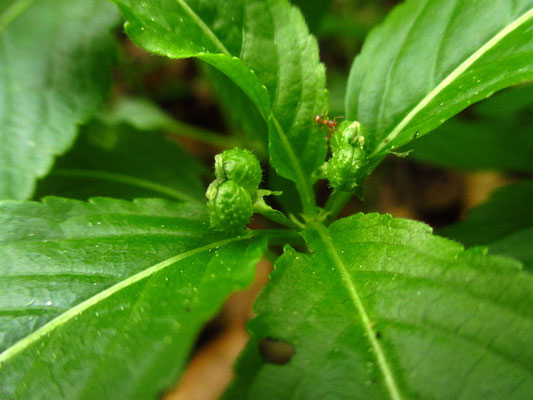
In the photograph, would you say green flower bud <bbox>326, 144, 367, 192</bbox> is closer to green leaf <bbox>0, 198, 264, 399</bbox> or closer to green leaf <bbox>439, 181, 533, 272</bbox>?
green leaf <bbox>0, 198, 264, 399</bbox>

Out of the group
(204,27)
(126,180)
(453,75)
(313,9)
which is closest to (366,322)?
(453,75)

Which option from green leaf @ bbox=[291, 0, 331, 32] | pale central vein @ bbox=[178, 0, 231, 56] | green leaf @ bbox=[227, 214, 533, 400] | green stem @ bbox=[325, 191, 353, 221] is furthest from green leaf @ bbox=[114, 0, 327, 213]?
green leaf @ bbox=[291, 0, 331, 32]

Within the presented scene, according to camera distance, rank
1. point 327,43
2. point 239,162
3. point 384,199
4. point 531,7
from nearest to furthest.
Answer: point 239,162 < point 531,7 < point 384,199 < point 327,43

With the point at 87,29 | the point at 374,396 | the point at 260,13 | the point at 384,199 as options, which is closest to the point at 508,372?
the point at 374,396

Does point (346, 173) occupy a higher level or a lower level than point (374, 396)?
higher

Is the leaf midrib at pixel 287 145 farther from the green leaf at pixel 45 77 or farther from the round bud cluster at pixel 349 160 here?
the green leaf at pixel 45 77

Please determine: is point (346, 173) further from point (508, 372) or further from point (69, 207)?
point (69, 207)
